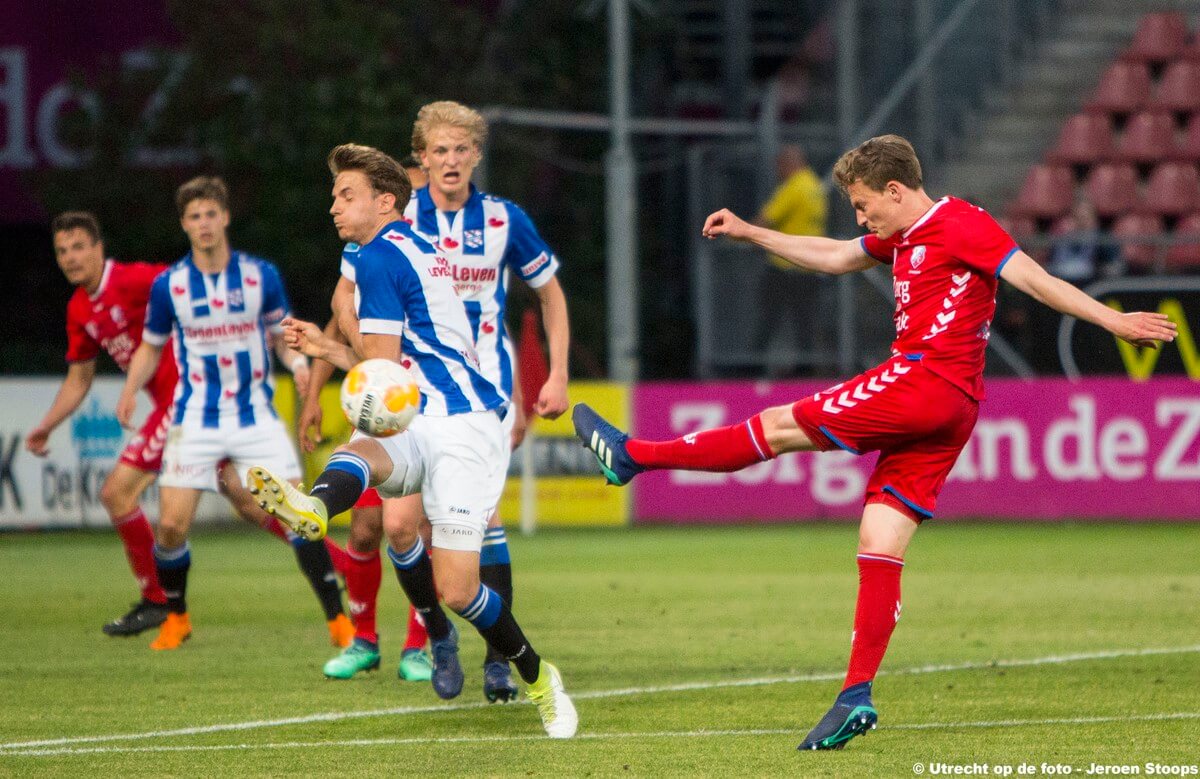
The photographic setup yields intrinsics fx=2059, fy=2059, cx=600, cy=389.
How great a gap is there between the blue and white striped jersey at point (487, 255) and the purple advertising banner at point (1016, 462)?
364 inches

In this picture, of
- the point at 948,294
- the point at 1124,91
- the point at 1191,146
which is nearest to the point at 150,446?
the point at 948,294

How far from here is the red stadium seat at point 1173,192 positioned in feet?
69.8

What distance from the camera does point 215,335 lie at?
386 inches

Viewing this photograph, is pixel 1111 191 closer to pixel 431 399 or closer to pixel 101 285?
pixel 101 285

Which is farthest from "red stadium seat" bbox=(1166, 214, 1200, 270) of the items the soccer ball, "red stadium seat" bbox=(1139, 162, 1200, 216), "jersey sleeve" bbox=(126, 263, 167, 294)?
the soccer ball

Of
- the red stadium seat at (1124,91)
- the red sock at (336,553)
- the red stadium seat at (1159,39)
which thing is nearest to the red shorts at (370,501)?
the red sock at (336,553)

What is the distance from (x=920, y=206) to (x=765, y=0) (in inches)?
677

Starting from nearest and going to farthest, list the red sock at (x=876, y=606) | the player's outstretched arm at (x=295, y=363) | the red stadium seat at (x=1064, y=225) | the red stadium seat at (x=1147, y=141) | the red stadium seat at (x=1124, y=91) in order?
the red sock at (x=876, y=606), the player's outstretched arm at (x=295, y=363), the red stadium seat at (x=1064, y=225), the red stadium seat at (x=1147, y=141), the red stadium seat at (x=1124, y=91)

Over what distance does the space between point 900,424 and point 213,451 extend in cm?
425

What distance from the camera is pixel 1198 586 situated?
471 inches

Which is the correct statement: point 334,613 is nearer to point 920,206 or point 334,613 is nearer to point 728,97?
point 920,206

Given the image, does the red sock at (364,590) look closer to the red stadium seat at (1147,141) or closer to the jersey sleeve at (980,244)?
the jersey sleeve at (980,244)

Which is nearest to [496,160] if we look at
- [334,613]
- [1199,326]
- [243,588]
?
[1199,326]

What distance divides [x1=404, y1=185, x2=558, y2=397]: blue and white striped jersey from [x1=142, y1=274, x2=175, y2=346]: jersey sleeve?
89.4 inches
